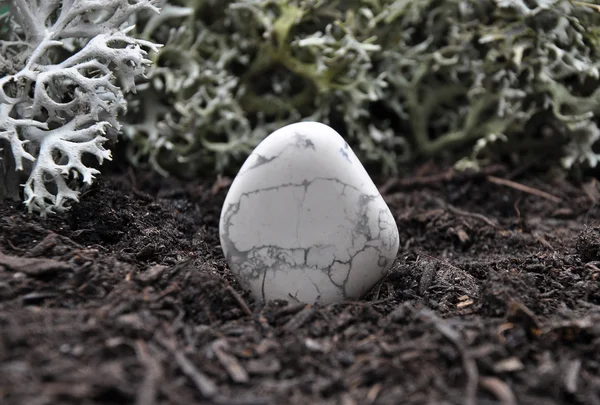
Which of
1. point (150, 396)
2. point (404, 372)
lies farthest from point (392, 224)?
point (150, 396)

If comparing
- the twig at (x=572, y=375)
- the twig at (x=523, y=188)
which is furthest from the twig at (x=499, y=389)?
the twig at (x=523, y=188)

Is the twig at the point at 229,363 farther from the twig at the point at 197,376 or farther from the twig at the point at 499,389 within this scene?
the twig at the point at 499,389

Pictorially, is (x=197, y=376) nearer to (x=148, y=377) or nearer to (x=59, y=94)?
(x=148, y=377)

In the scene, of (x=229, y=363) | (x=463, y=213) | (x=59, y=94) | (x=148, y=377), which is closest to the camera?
(x=148, y=377)

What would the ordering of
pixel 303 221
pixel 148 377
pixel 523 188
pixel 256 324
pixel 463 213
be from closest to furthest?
pixel 148 377 → pixel 256 324 → pixel 303 221 → pixel 463 213 → pixel 523 188

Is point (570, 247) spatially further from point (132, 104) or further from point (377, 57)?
point (132, 104)

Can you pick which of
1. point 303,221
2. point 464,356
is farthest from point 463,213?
point 464,356
